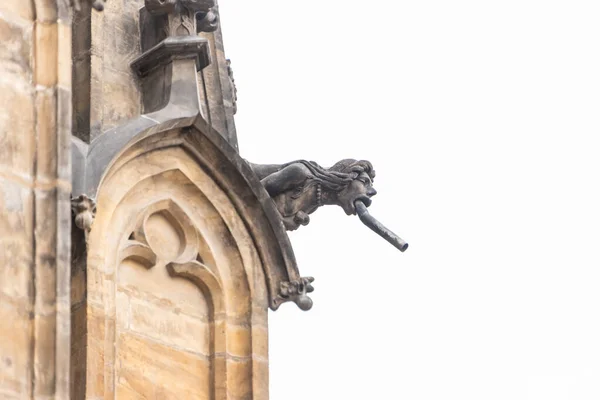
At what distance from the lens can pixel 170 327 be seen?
60.7 ft

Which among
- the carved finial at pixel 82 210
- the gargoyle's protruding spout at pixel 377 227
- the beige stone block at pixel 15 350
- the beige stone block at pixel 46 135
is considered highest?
the gargoyle's protruding spout at pixel 377 227

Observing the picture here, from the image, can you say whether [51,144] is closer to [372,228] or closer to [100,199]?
[100,199]

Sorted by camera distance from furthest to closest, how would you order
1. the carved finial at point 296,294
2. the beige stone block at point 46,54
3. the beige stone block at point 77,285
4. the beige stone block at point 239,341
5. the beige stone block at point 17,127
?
the carved finial at point 296,294, the beige stone block at point 239,341, the beige stone block at point 77,285, the beige stone block at point 46,54, the beige stone block at point 17,127

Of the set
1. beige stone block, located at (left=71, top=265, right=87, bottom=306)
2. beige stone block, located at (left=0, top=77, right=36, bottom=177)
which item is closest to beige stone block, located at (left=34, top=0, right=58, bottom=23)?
beige stone block, located at (left=0, top=77, right=36, bottom=177)

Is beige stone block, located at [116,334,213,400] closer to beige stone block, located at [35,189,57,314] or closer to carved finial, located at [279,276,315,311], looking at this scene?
carved finial, located at [279,276,315,311]

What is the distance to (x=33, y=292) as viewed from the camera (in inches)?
637

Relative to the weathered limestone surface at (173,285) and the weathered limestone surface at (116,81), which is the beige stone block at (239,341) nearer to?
the weathered limestone surface at (173,285)

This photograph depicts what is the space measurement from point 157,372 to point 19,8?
103 inches

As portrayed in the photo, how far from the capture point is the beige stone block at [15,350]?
15.8 m

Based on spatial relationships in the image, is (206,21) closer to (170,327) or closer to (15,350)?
(170,327)

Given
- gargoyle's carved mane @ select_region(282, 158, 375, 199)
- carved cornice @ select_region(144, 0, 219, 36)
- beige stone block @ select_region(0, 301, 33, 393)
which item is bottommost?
beige stone block @ select_region(0, 301, 33, 393)

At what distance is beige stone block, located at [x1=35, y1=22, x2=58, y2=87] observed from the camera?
1697 centimetres

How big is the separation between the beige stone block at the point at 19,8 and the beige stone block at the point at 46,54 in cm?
8

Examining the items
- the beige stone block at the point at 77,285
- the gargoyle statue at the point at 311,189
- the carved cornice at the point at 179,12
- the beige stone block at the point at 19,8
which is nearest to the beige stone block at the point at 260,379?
the gargoyle statue at the point at 311,189
